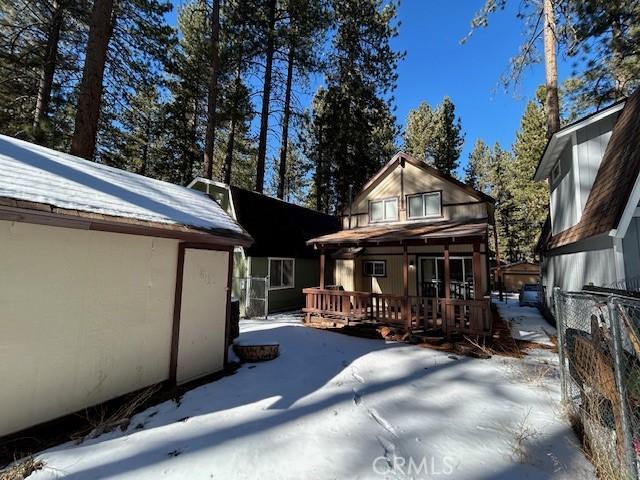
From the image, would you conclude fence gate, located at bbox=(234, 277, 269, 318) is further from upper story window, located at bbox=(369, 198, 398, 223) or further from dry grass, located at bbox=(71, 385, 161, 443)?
dry grass, located at bbox=(71, 385, 161, 443)

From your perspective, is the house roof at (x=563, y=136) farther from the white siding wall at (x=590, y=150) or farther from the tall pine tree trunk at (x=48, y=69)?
the tall pine tree trunk at (x=48, y=69)

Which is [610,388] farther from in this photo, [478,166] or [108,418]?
[478,166]

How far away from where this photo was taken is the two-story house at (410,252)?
845 centimetres

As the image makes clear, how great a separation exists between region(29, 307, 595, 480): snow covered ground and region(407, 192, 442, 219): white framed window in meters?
6.73

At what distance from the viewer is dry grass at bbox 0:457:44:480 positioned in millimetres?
2762

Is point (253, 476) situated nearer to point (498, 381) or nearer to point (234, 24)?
point (498, 381)

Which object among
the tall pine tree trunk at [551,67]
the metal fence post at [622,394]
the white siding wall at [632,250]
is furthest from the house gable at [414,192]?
the metal fence post at [622,394]

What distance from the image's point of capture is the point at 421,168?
39.7 ft

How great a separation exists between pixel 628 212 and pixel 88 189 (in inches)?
333

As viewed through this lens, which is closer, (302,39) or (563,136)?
(563,136)

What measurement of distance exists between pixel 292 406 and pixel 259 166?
1388 centimetres

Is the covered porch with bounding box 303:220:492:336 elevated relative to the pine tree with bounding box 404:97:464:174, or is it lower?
lower

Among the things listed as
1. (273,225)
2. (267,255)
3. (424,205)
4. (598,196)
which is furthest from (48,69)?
(598,196)

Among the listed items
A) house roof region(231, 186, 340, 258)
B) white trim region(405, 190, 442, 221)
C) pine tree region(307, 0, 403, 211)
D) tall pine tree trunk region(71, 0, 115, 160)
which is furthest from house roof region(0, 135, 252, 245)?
pine tree region(307, 0, 403, 211)
